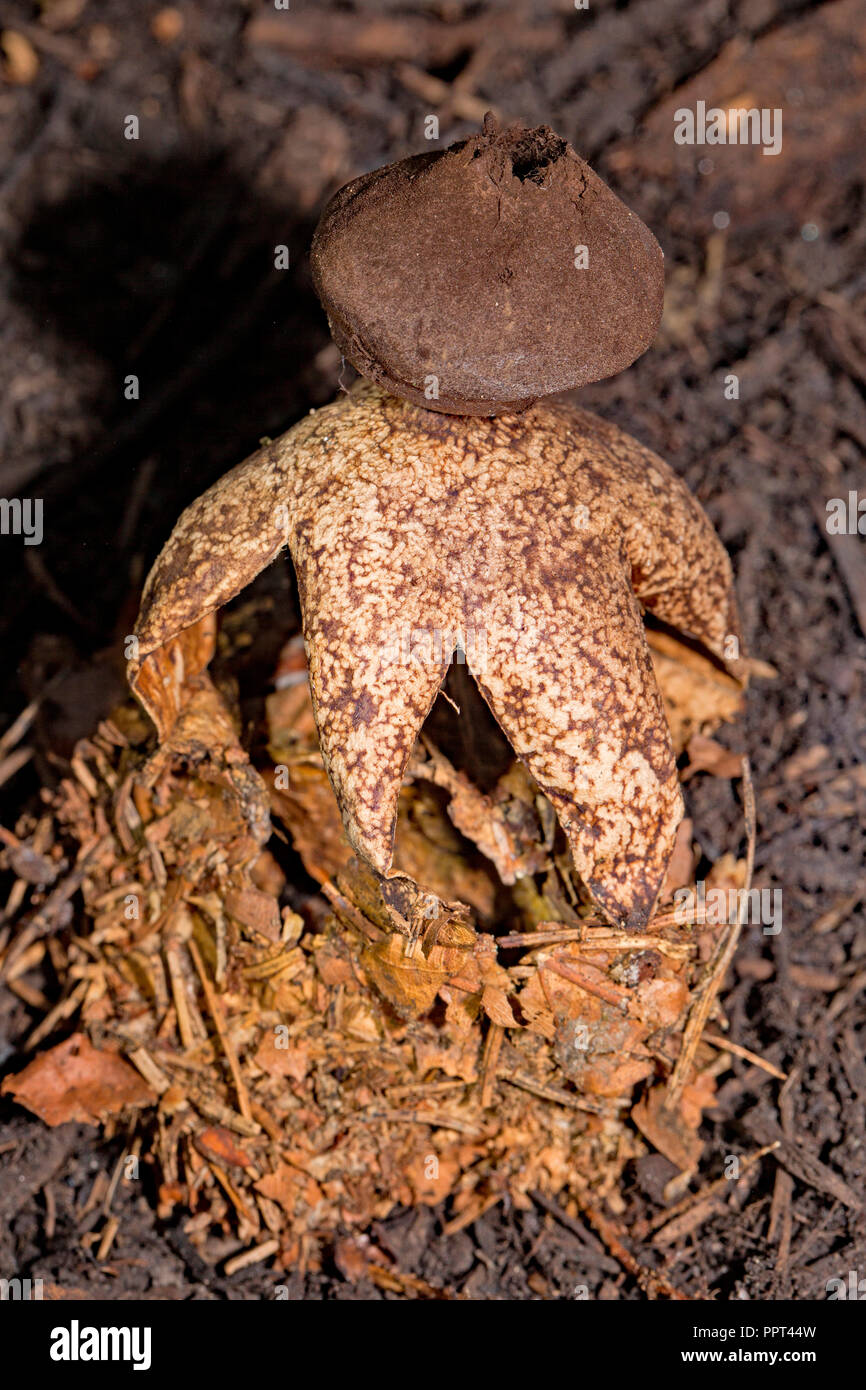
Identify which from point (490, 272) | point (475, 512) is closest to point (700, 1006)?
point (475, 512)

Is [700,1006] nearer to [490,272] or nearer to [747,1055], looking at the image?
[747,1055]

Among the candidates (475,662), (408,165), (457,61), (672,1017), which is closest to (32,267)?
(457,61)

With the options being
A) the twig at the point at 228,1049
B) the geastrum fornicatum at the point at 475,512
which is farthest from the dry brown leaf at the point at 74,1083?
the geastrum fornicatum at the point at 475,512

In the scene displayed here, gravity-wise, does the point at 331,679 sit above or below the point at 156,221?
below

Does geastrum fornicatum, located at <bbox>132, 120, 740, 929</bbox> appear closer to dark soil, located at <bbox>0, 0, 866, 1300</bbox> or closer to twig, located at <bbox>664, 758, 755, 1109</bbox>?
twig, located at <bbox>664, 758, 755, 1109</bbox>

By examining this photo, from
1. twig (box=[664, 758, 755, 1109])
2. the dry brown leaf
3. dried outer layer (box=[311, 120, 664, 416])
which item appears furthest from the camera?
the dry brown leaf

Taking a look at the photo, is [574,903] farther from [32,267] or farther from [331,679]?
[32,267]

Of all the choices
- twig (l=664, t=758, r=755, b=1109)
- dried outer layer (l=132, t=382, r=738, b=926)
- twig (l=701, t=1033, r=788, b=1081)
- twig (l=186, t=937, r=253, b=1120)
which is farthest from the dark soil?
dried outer layer (l=132, t=382, r=738, b=926)
